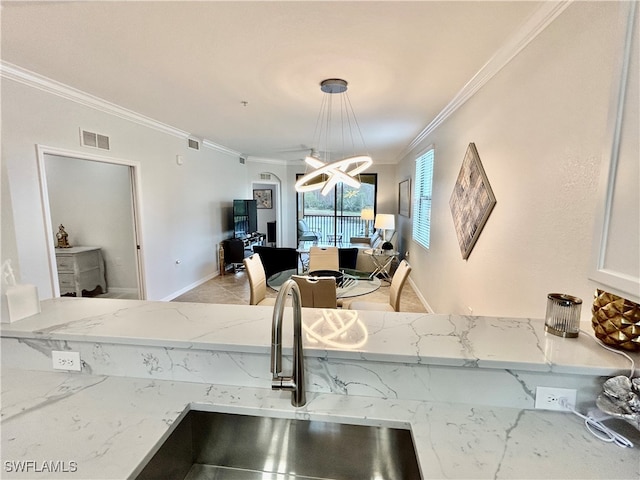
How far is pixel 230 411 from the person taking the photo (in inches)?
37.2

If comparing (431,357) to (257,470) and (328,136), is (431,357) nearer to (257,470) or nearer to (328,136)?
(257,470)

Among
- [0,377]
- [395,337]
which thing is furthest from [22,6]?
[395,337]

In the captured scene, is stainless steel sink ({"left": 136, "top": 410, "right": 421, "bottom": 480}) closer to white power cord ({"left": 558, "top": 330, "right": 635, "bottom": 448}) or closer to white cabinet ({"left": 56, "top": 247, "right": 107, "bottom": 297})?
white power cord ({"left": 558, "top": 330, "right": 635, "bottom": 448})

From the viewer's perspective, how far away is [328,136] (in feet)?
16.8

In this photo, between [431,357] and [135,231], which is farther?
[135,231]

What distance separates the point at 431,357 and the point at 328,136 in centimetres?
471

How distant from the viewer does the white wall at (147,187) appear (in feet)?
8.16

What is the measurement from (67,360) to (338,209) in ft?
25.2

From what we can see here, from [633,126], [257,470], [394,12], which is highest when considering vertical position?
[394,12]

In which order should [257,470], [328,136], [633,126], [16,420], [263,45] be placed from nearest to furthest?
[633,126] → [16,420] → [257,470] → [263,45] → [328,136]

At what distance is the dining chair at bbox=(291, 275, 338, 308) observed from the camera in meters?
2.35

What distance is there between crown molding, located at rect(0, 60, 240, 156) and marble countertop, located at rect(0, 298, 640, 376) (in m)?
2.32

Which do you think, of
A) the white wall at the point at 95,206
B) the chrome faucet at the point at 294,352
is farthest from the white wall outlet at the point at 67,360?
the white wall at the point at 95,206

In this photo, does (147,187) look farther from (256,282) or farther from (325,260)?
(325,260)
